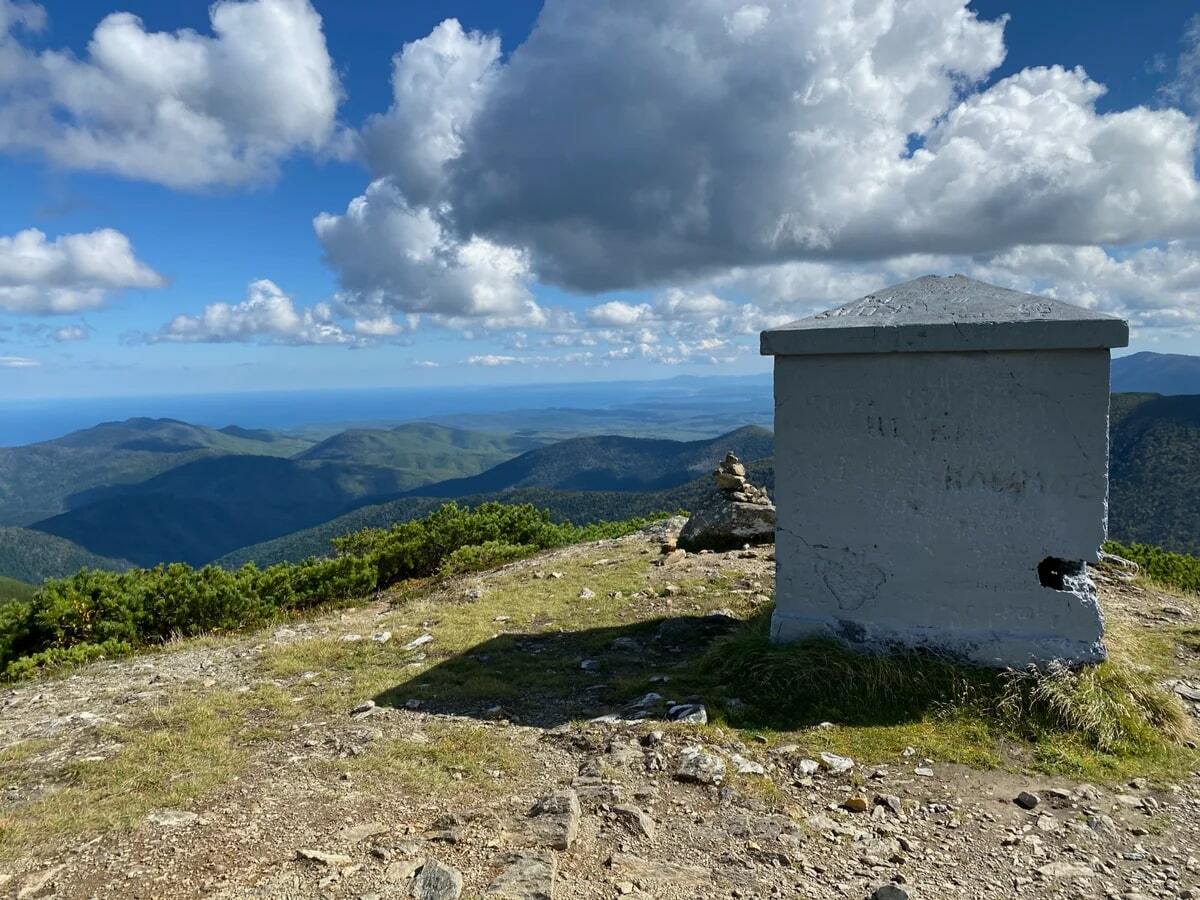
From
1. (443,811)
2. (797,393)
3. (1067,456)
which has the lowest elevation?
(443,811)

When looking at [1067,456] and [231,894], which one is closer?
[231,894]

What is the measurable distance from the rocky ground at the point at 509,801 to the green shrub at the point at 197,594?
1.83 meters

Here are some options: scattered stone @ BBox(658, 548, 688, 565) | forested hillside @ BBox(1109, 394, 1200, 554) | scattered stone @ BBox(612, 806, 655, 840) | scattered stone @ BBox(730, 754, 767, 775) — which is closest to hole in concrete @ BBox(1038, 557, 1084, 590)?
→ scattered stone @ BBox(730, 754, 767, 775)

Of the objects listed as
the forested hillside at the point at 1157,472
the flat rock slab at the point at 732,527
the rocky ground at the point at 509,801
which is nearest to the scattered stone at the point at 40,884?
the rocky ground at the point at 509,801

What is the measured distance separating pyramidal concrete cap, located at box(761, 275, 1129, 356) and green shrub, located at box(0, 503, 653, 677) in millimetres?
8182

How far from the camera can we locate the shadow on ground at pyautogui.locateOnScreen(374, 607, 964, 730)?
5.82 m

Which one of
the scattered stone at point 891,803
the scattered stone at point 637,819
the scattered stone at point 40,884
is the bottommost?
the scattered stone at point 891,803

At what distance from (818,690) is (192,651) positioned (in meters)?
7.12

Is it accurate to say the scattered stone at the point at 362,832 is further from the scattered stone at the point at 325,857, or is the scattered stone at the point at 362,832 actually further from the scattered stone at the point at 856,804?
the scattered stone at the point at 856,804

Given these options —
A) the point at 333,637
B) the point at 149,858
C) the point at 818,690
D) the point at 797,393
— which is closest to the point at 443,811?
the point at 149,858

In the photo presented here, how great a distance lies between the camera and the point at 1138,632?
7555mm

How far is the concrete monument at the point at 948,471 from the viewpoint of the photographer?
5.76m

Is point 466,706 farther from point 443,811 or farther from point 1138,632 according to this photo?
point 1138,632

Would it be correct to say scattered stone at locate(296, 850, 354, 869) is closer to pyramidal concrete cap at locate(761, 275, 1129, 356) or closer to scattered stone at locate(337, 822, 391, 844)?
scattered stone at locate(337, 822, 391, 844)
